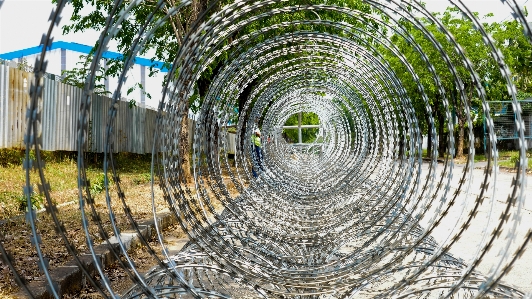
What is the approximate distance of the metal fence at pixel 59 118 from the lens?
15.6m

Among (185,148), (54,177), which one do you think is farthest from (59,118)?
(185,148)

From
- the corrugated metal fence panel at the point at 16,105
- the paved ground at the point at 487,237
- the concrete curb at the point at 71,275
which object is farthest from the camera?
the corrugated metal fence panel at the point at 16,105

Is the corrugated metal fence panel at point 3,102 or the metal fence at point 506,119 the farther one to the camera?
the metal fence at point 506,119

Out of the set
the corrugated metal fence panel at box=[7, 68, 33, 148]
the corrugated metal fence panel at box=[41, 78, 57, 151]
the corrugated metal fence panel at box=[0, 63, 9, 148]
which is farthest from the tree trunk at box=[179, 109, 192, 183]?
the corrugated metal fence panel at box=[41, 78, 57, 151]

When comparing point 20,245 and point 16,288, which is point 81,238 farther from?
point 16,288

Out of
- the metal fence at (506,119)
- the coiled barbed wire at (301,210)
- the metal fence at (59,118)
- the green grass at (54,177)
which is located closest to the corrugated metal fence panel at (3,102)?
the metal fence at (59,118)

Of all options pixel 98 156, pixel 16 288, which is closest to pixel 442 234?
pixel 16 288

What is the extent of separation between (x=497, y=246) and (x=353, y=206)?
7.10 ft

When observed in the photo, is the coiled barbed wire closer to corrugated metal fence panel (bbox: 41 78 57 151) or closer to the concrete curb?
the concrete curb

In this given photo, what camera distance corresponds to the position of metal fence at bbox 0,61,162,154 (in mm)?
15578

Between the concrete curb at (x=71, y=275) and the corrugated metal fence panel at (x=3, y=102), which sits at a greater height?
the corrugated metal fence panel at (x=3, y=102)

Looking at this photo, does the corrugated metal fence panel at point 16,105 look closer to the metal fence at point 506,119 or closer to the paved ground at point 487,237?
the paved ground at point 487,237

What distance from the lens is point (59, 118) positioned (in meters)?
19.7

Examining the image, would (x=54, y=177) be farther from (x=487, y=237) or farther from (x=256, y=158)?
(x=487, y=237)
